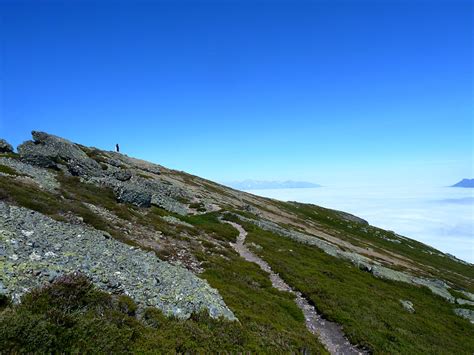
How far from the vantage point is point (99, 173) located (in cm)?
5144

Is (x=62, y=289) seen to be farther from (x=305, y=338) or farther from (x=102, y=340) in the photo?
(x=305, y=338)

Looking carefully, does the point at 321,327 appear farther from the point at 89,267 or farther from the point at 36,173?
the point at 36,173

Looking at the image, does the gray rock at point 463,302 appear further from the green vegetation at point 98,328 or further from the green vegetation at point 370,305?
the green vegetation at point 98,328

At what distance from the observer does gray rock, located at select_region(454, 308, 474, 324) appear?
36981mm

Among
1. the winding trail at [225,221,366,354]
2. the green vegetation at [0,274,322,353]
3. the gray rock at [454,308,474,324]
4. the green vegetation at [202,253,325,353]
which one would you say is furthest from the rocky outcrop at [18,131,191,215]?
the gray rock at [454,308,474,324]

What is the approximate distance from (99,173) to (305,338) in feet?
147

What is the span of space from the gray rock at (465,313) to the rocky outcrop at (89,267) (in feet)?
118

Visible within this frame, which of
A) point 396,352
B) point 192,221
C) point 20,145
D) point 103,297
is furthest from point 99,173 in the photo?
point 396,352

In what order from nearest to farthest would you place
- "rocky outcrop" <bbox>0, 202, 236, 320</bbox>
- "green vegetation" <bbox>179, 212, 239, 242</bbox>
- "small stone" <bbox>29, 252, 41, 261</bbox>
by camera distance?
"rocky outcrop" <bbox>0, 202, 236, 320</bbox> < "small stone" <bbox>29, 252, 41, 261</bbox> < "green vegetation" <bbox>179, 212, 239, 242</bbox>

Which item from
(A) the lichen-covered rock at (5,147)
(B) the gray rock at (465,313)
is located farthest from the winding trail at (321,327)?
(A) the lichen-covered rock at (5,147)

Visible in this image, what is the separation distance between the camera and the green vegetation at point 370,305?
23328 millimetres

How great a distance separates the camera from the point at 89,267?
15.6 m

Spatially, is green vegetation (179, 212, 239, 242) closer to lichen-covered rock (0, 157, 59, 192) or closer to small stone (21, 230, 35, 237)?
lichen-covered rock (0, 157, 59, 192)

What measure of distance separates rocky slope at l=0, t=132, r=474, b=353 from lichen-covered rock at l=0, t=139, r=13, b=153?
1.20 ft
